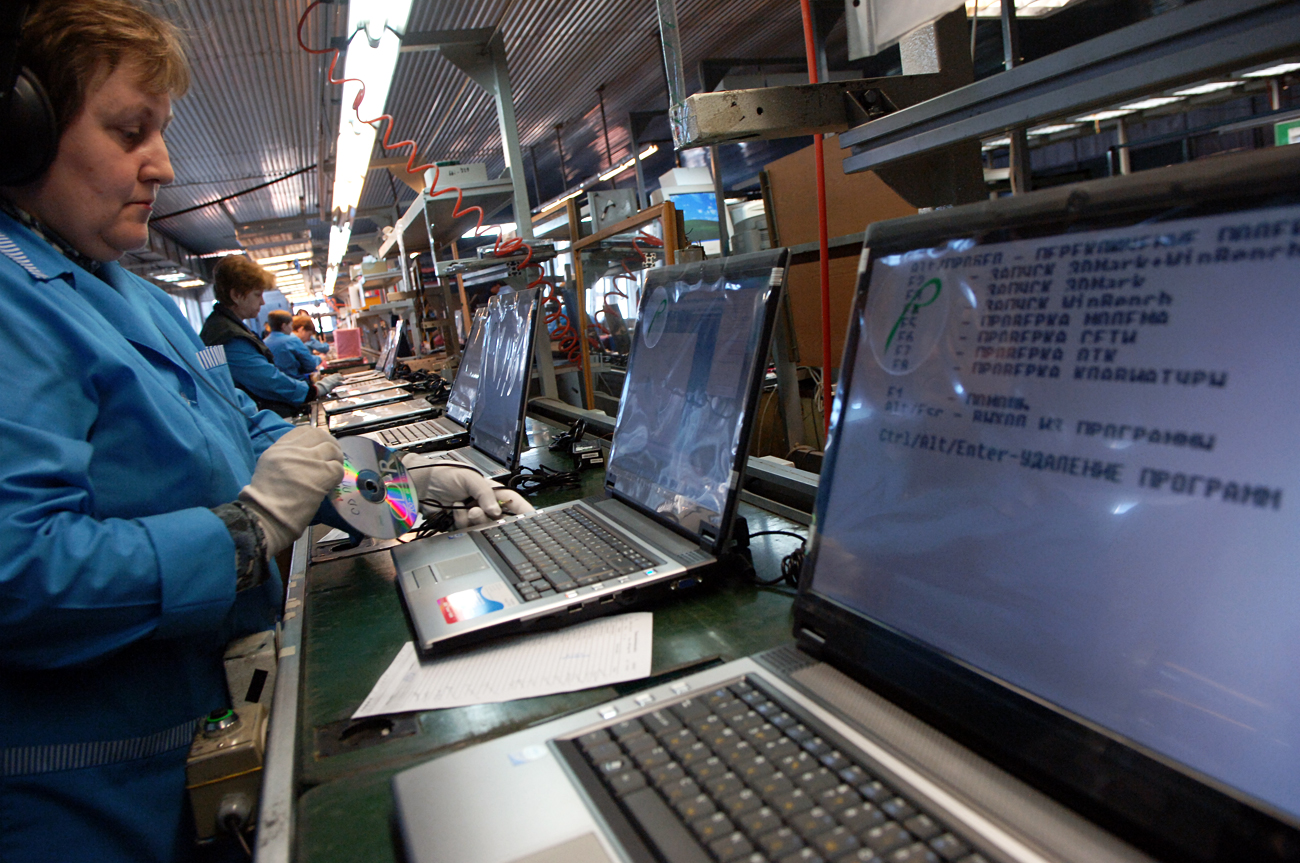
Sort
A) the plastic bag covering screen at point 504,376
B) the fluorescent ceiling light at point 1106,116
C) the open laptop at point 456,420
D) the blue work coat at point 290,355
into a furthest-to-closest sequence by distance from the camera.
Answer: the fluorescent ceiling light at point 1106,116
the blue work coat at point 290,355
the open laptop at point 456,420
the plastic bag covering screen at point 504,376

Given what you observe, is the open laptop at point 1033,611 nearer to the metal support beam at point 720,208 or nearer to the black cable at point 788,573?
the black cable at point 788,573

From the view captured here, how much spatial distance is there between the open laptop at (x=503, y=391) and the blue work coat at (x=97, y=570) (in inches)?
27.0

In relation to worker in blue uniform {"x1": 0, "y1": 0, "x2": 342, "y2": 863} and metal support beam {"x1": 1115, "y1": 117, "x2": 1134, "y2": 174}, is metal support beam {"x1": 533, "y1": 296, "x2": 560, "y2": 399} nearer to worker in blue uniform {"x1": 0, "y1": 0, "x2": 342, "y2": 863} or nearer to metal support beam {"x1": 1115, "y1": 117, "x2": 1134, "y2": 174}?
worker in blue uniform {"x1": 0, "y1": 0, "x2": 342, "y2": 863}

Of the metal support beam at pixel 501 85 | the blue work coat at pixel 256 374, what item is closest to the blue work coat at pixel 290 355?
the blue work coat at pixel 256 374

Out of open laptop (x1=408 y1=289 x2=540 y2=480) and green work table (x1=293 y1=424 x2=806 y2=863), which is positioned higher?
open laptop (x1=408 y1=289 x2=540 y2=480)

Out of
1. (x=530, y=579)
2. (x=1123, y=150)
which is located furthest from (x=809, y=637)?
(x=1123, y=150)

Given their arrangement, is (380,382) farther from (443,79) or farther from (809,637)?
(809,637)

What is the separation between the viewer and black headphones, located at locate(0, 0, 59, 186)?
71cm

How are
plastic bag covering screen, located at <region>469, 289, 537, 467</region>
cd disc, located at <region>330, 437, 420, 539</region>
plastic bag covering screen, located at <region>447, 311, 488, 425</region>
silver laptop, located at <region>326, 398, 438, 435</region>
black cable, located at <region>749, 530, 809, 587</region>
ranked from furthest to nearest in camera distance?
silver laptop, located at <region>326, 398, 438, 435</region>
plastic bag covering screen, located at <region>447, 311, 488, 425</region>
plastic bag covering screen, located at <region>469, 289, 537, 467</region>
cd disc, located at <region>330, 437, 420, 539</region>
black cable, located at <region>749, 530, 809, 587</region>

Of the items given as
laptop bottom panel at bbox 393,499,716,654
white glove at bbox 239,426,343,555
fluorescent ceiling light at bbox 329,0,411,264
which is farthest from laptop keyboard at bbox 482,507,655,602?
fluorescent ceiling light at bbox 329,0,411,264

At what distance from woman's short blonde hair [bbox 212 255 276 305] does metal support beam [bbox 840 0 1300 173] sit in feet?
12.8

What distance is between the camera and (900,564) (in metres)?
0.60

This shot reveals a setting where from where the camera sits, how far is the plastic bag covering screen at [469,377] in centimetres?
229

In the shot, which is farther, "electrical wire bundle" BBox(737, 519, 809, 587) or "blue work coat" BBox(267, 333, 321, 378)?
"blue work coat" BBox(267, 333, 321, 378)
